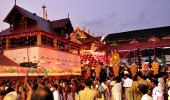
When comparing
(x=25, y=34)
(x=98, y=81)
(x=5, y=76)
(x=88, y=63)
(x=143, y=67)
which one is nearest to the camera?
(x=98, y=81)

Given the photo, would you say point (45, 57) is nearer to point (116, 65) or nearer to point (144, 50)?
point (116, 65)

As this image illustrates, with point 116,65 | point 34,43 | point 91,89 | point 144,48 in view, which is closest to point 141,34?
point 144,48

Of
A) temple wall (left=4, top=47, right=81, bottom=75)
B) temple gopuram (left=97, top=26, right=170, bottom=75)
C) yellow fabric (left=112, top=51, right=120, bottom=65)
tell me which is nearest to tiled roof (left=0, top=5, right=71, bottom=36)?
temple wall (left=4, top=47, right=81, bottom=75)

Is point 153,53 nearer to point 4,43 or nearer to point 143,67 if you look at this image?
point 143,67

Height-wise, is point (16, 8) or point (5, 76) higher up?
point (16, 8)

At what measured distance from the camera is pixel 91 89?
6699 mm

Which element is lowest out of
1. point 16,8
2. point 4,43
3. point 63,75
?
point 63,75

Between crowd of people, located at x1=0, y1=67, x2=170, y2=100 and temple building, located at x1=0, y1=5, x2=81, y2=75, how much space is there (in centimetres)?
1038

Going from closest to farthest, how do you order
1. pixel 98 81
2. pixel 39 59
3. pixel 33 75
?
1. pixel 98 81
2. pixel 33 75
3. pixel 39 59

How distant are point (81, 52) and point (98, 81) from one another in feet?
73.2

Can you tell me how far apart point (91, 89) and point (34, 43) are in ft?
66.1

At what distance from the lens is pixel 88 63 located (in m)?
33.9

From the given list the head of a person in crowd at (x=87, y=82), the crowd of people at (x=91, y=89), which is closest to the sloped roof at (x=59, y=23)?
the crowd of people at (x=91, y=89)

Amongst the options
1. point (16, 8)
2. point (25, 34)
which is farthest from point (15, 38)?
point (16, 8)
